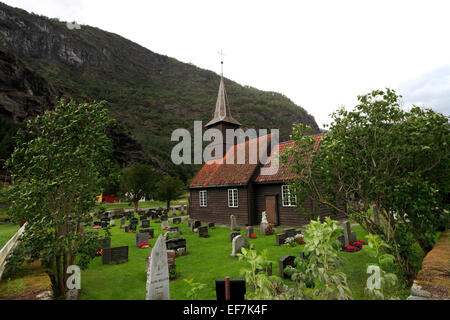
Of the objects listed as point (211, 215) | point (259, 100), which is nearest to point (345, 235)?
point (211, 215)

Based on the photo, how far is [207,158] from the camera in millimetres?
31219

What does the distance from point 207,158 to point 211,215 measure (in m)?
9.53

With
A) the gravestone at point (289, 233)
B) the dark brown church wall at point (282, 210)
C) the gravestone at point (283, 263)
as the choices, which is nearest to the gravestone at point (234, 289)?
the gravestone at point (283, 263)

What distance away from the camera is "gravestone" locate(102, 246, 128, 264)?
412 inches

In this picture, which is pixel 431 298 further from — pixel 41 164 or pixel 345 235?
pixel 41 164

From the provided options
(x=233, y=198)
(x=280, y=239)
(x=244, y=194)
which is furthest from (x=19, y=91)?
(x=280, y=239)

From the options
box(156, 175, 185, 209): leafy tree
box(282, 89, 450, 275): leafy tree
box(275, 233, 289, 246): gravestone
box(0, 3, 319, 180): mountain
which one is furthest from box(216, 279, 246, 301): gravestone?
box(0, 3, 319, 180): mountain

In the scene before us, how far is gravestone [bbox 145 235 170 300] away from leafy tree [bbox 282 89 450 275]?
5511mm

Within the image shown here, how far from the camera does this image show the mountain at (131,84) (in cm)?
10981

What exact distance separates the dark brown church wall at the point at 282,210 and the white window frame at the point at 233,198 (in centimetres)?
188

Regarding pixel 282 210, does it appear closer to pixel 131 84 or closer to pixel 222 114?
pixel 222 114

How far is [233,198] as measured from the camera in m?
21.6

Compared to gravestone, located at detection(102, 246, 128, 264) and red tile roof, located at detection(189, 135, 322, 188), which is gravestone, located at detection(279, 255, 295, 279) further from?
red tile roof, located at detection(189, 135, 322, 188)

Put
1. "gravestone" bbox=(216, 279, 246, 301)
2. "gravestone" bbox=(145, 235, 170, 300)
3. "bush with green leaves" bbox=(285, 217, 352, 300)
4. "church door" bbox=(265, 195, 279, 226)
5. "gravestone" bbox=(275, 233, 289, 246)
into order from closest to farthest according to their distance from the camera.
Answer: "bush with green leaves" bbox=(285, 217, 352, 300) < "gravestone" bbox=(216, 279, 246, 301) < "gravestone" bbox=(145, 235, 170, 300) < "gravestone" bbox=(275, 233, 289, 246) < "church door" bbox=(265, 195, 279, 226)
